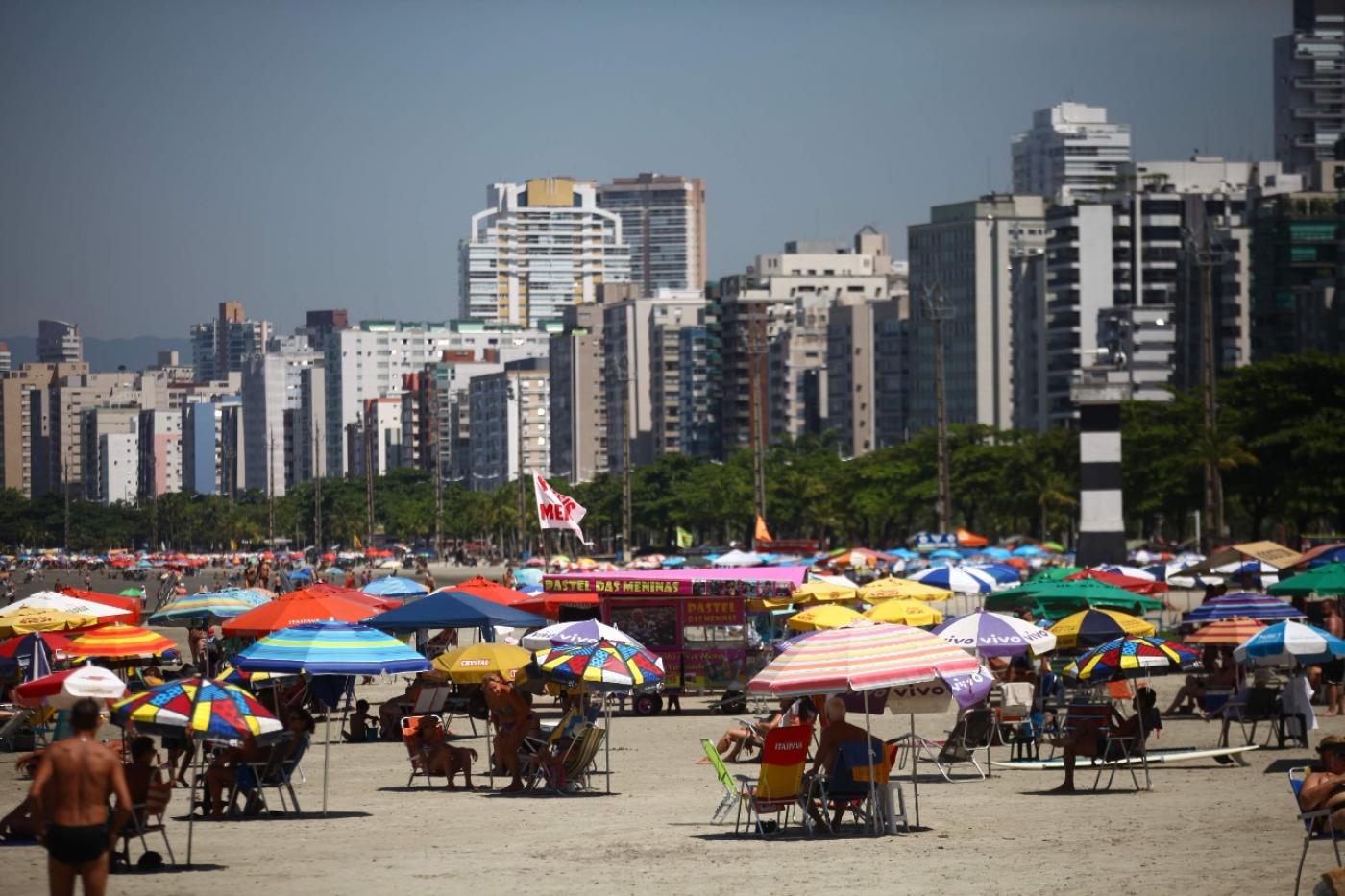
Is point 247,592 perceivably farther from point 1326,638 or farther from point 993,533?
point 993,533

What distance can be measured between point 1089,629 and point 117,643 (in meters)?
10.9

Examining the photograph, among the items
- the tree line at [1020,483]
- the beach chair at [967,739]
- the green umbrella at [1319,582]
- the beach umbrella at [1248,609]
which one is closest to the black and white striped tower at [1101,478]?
the tree line at [1020,483]

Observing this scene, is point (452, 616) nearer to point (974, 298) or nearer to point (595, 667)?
point (595, 667)

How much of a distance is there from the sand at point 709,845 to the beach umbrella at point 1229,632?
3062 millimetres

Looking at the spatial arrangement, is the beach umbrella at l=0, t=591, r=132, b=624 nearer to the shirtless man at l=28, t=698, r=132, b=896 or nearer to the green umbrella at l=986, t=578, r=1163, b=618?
the green umbrella at l=986, t=578, r=1163, b=618

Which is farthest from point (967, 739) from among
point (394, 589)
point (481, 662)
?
point (394, 589)

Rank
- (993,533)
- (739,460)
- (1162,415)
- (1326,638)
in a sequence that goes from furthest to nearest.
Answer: (739,460) < (993,533) < (1162,415) < (1326,638)

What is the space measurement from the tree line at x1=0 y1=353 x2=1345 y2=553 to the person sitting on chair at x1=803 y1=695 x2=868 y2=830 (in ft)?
148

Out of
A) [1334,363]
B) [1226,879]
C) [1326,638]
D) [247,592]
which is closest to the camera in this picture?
[1226,879]

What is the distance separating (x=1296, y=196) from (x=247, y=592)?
12766cm

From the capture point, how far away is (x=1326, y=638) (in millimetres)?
22875

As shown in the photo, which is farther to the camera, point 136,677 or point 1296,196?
point 1296,196

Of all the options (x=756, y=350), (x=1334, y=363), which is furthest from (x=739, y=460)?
(x=1334, y=363)

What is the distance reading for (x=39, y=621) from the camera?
27828 mm
